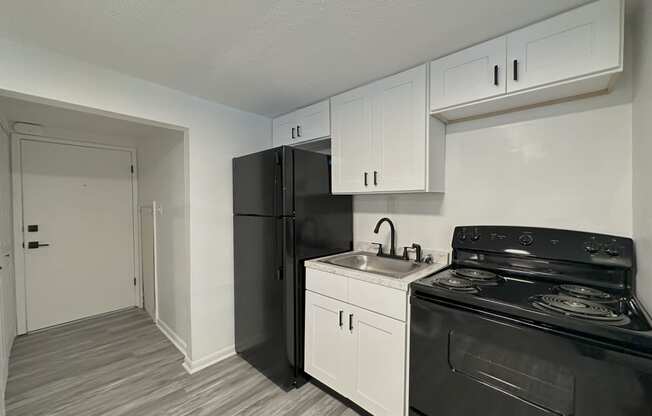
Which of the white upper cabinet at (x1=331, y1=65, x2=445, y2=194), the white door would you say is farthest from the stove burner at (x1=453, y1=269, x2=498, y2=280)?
the white door

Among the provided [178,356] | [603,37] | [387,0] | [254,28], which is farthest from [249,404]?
[603,37]

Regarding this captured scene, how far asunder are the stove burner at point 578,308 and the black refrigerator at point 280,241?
53.8 inches

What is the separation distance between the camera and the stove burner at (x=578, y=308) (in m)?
Answer: 0.94

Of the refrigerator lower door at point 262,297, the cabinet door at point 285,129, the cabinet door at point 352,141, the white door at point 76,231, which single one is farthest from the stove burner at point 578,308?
the white door at point 76,231

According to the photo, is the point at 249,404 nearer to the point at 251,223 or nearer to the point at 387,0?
the point at 251,223

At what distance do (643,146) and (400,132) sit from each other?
107 centimetres

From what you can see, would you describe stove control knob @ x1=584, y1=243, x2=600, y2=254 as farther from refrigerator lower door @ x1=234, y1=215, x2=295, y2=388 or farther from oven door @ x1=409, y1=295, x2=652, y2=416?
refrigerator lower door @ x1=234, y1=215, x2=295, y2=388

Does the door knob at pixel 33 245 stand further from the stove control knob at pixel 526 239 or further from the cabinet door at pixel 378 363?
the stove control knob at pixel 526 239

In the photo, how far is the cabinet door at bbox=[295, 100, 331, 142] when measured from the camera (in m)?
2.14

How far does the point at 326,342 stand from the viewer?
1803mm

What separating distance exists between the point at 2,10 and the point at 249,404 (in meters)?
2.51

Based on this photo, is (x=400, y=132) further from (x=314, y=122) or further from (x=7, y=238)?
(x=7, y=238)

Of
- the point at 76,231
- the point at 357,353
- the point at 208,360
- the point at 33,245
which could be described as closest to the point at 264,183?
the point at 357,353

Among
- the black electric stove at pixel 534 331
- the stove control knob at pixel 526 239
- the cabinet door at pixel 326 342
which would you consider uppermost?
the stove control knob at pixel 526 239
